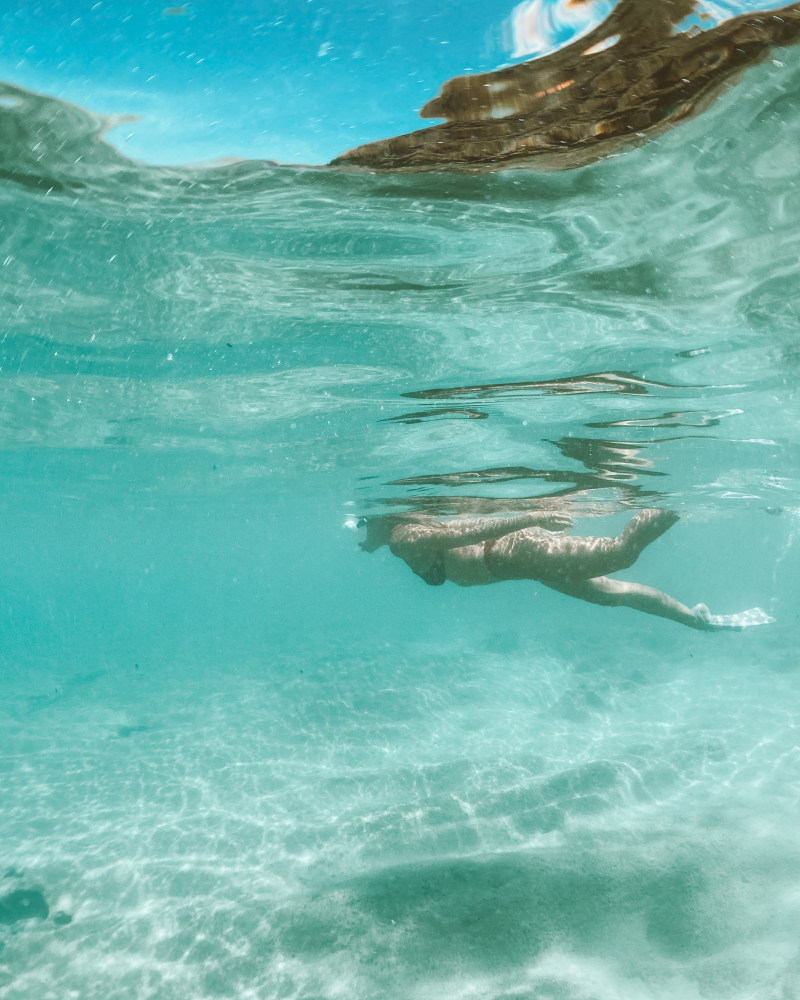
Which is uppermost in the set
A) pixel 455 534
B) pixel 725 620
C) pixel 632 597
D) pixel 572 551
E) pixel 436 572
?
pixel 455 534

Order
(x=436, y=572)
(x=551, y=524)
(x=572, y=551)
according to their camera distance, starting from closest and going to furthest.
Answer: (x=572, y=551) → (x=436, y=572) → (x=551, y=524)

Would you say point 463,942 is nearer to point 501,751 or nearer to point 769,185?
point 501,751

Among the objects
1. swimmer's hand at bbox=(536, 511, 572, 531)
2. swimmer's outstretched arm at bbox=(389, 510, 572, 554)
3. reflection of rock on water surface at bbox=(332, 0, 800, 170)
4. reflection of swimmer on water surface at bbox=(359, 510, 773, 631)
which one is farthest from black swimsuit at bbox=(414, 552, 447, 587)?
reflection of rock on water surface at bbox=(332, 0, 800, 170)

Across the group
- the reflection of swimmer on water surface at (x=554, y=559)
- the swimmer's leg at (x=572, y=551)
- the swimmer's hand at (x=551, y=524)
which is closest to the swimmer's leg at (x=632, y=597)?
the reflection of swimmer on water surface at (x=554, y=559)

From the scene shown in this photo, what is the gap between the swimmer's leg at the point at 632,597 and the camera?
12.3 m

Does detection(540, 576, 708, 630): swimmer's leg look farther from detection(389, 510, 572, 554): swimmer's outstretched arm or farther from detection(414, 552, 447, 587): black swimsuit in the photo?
detection(414, 552, 447, 587): black swimsuit

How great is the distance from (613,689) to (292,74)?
18.8 metres

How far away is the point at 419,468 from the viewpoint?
1805 centimetres

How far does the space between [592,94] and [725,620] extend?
12.0 meters

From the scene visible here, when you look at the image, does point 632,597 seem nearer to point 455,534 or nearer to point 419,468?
point 455,534

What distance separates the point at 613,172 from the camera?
6070 millimetres

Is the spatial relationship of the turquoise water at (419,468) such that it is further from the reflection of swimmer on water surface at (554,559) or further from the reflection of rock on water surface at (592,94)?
the reflection of swimmer on water surface at (554,559)

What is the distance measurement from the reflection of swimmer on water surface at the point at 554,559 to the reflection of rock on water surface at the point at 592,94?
26.6 ft

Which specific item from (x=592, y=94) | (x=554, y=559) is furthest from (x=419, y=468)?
(x=592, y=94)
